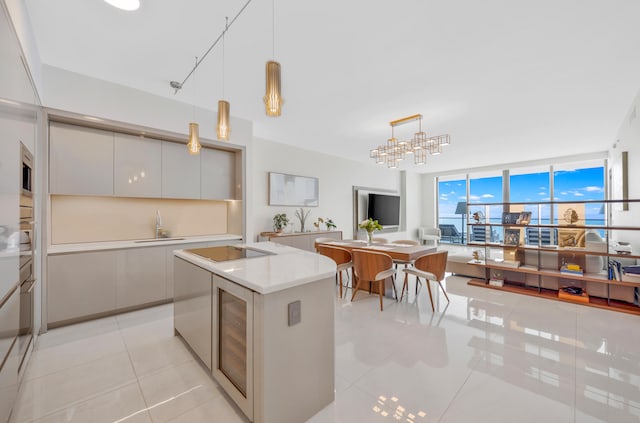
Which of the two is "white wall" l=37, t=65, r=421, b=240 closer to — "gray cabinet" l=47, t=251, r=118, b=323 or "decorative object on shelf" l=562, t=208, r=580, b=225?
"gray cabinet" l=47, t=251, r=118, b=323

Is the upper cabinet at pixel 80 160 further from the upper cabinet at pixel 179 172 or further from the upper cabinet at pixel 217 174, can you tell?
the upper cabinet at pixel 217 174

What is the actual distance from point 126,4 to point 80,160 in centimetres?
186

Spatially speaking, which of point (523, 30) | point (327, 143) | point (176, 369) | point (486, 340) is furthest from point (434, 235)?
point (176, 369)

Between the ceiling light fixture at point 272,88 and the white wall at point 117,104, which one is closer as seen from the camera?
the ceiling light fixture at point 272,88

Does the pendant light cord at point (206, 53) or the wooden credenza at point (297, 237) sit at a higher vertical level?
the pendant light cord at point (206, 53)

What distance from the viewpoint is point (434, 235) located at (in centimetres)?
860

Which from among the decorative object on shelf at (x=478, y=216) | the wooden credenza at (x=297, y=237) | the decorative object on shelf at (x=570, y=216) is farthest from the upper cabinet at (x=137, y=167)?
the decorative object on shelf at (x=570, y=216)

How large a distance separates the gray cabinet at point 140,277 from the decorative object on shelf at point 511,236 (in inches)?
194

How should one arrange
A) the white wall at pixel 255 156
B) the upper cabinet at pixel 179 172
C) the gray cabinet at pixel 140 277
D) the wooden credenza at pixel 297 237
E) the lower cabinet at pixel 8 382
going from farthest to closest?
1. the wooden credenza at pixel 297 237
2. the upper cabinet at pixel 179 172
3. the gray cabinet at pixel 140 277
4. the white wall at pixel 255 156
5. the lower cabinet at pixel 8 382

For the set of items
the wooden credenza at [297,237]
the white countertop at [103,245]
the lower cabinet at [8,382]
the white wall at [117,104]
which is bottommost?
the lower cabinet at [8,382]

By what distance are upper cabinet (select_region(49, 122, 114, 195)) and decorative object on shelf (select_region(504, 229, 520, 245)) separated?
548cm

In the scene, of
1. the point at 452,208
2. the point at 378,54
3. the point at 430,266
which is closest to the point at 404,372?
the point at 430,266

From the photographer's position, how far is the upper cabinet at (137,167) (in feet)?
10.2

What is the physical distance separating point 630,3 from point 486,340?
2752mm
